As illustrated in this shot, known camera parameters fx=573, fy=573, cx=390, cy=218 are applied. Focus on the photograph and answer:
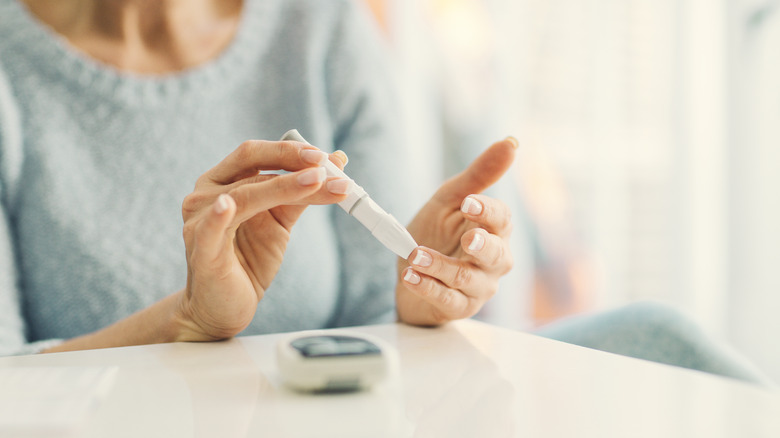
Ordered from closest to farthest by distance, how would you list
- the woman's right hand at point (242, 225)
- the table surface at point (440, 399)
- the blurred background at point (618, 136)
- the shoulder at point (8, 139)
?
the table surface at point (440, 399) < the woman's right hand at point (242, 225) < the shoulder at point (8, 139) < the blurred background at point (618, 136)

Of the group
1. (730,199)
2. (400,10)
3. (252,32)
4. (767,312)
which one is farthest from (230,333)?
(730,199)

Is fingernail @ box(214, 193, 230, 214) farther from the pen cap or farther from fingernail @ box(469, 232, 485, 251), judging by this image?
fingernail @ box(469, 232, 485, 251)

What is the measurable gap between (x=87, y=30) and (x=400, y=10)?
1.09m

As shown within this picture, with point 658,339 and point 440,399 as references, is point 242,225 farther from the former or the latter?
point 658,339

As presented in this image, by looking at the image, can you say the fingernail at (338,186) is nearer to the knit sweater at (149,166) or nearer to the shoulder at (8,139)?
the knit sweater at (149,166)

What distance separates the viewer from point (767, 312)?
1532mm

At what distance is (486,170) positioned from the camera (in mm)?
484

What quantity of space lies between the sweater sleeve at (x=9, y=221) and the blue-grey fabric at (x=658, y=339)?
0.54 meters

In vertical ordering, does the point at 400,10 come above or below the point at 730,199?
above

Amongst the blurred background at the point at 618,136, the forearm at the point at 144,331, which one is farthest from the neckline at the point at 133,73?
the blurred background at the point at 618,136

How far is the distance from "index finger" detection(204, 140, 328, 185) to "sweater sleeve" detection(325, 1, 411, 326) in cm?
22

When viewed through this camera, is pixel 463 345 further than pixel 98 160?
No

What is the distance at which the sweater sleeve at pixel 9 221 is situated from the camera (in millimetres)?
565

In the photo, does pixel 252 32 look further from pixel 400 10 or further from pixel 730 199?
pixel 730 199
